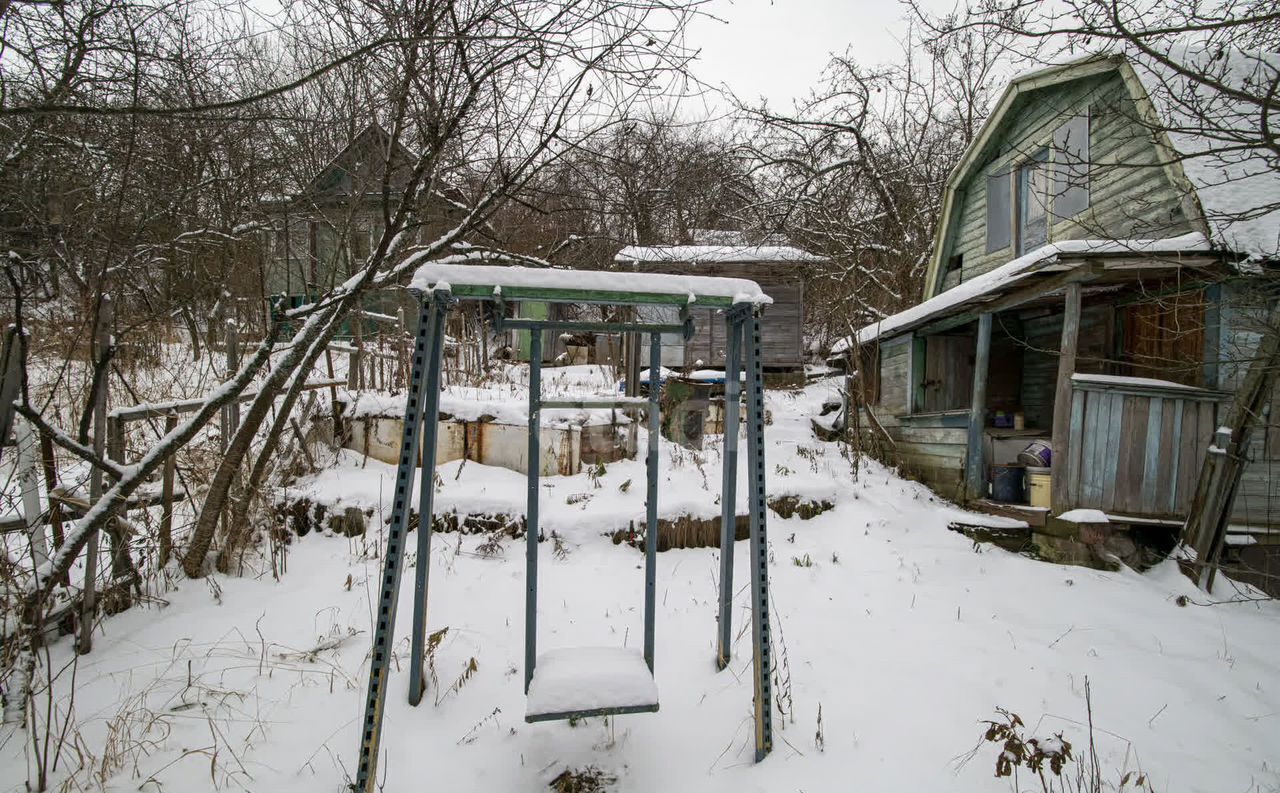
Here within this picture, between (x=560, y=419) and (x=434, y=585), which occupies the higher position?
(x=560, y=419)

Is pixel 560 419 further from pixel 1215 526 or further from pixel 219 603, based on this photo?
pixel 1215 526

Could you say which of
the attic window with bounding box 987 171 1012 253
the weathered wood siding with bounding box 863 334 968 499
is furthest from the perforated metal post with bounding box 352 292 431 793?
the attic window with bounding box 987 171 1012 253

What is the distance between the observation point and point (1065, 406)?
17.4ft

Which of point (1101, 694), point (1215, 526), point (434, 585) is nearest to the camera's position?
point (1101, 694)

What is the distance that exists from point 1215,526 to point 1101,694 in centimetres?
299

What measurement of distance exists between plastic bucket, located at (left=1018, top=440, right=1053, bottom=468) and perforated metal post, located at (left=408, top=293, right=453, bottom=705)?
20.5ft

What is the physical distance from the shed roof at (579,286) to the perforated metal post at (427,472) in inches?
3.7

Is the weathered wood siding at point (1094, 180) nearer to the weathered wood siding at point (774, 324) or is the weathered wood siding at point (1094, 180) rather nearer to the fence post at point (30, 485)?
the weathered wood siding at point (774, 324)

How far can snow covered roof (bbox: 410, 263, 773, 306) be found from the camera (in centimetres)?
216

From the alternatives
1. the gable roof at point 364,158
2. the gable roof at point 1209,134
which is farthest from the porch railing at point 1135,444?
the gable roof at point 364,158

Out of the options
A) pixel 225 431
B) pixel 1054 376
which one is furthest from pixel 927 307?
pixel 225 431

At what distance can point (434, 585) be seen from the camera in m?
4.14

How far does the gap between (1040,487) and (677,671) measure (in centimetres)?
473

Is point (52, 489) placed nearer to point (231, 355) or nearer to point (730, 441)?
point (231, 355)
